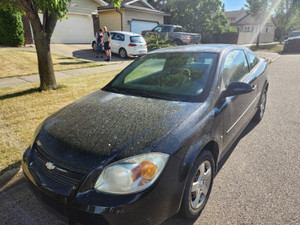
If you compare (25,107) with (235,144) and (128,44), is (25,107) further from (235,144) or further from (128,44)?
(128,44)

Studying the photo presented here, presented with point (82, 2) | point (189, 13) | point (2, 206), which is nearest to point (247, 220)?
point (2, 206)

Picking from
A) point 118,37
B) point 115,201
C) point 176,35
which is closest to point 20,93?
point 115,201

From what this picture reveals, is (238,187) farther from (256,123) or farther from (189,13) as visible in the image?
(189,13)

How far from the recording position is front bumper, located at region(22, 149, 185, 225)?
1508mm

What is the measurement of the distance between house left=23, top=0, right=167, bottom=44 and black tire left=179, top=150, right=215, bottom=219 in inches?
646

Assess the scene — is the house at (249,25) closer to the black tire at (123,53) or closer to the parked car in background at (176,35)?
the parked car in background at (176,35)

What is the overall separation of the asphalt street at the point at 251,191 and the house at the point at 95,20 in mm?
15612

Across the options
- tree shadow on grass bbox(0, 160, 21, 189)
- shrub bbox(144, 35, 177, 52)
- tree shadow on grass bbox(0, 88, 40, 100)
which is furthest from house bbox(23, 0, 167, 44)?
tree shadow on grass bbox(0, 160, 21, 189)

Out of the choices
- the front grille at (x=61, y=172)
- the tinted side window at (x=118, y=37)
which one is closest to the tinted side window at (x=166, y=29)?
the tinted side window at (x=118, y=37)

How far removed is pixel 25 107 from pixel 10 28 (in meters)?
10.7

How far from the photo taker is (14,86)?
6492 millimetres

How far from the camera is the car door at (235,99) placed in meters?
2.63

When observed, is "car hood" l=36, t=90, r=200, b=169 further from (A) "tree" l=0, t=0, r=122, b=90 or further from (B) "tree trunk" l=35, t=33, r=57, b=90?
(B) "tree trunk" l=35, t=33, r=57, b=90

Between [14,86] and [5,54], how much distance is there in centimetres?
528
